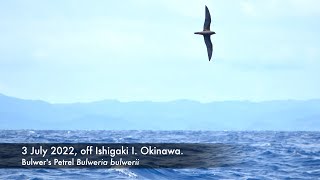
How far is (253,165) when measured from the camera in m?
31.1

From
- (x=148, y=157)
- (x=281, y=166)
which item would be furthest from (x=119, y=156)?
(x=281, y=166)

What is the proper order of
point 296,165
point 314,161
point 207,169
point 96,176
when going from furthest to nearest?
point 314,161, point 296,165, point 207,169, point 96,176

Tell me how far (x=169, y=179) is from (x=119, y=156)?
191 inches

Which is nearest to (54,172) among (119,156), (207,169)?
(119,156)

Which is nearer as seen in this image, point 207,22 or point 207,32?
point 207,32

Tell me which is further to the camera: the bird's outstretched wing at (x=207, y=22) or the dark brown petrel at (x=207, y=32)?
the bird's outstretched wing at (x=207, y=22)

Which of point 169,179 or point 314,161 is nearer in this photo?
point 169,179

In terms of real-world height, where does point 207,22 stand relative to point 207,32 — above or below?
above

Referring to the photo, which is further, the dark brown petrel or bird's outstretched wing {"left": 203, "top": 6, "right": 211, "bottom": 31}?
bird's outstretched wing {"left": 203, "top": 6, "right": 211, "bottom": 31}

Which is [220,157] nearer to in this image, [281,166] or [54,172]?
[281,166]

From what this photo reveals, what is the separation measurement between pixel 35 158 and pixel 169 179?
6502 millimetres

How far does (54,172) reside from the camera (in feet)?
91.3

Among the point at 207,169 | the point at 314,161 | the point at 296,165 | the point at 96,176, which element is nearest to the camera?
the point at 96,176

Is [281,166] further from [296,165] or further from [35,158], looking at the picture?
[35,158]
